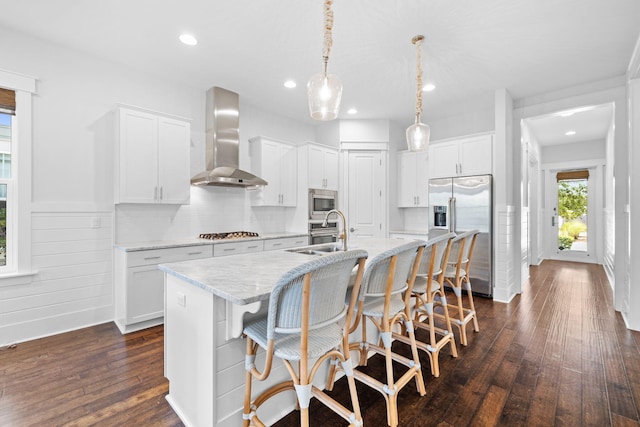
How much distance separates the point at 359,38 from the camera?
9.16ft

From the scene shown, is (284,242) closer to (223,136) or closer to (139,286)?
(223,136)

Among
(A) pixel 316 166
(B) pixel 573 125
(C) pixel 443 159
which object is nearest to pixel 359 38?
(A) pixel 316 166

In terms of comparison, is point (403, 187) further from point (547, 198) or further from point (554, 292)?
point (547, 198)

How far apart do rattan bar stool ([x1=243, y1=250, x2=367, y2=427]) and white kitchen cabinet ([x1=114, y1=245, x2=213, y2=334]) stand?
203cm

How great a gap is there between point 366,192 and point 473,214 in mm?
1734

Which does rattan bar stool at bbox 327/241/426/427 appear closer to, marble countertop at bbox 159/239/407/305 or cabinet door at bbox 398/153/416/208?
marble countertop at bbox 159/239/407/305

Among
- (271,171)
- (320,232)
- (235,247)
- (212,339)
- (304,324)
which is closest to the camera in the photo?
(304,324)

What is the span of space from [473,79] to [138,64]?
13.0ft

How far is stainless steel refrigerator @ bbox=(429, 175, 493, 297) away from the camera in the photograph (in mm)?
4113

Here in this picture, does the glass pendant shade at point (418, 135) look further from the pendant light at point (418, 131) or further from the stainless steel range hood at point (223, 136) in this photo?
the stainless steel range hood at point (223, 136)

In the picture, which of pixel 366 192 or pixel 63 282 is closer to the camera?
pixel 63 282

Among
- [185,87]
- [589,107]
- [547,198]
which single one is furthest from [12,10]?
[547,198]

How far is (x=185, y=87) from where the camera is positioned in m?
3.85

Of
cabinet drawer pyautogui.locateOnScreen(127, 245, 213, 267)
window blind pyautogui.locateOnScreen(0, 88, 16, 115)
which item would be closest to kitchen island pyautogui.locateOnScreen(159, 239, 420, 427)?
cabinet drawer pyautogui.locateOnScreen(127, 245, 213, 267)
